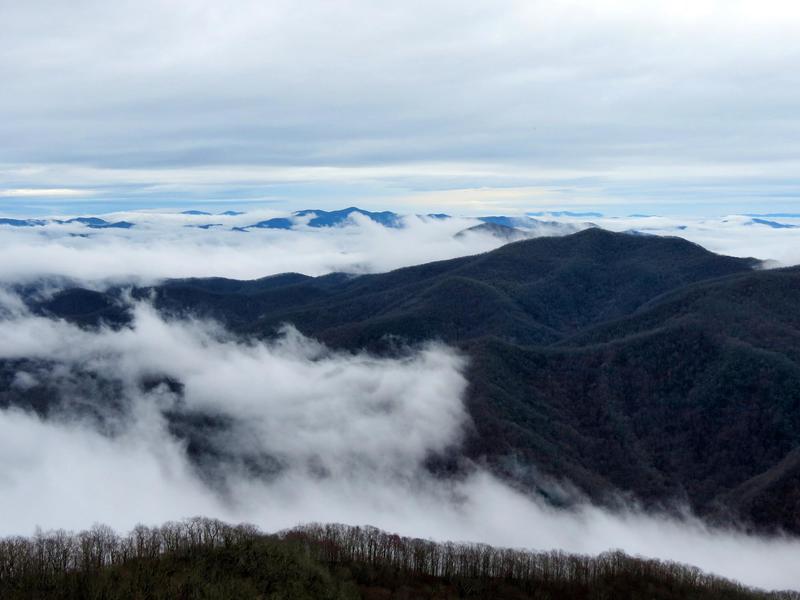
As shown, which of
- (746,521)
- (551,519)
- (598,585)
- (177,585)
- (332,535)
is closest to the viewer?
(177,585)

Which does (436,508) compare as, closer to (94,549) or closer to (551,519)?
(551,519)

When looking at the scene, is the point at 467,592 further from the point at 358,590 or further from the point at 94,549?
the point at 94,549

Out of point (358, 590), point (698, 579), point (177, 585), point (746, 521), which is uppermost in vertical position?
point (177, 585)

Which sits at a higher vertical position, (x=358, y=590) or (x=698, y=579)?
(x=358, y=590)

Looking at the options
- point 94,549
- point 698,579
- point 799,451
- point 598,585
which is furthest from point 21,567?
point 799,451

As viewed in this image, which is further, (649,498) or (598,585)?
(649,498)

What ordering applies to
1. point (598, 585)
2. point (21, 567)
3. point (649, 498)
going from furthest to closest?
point (649, 498) < point (598, 585) < point (21, 567)
